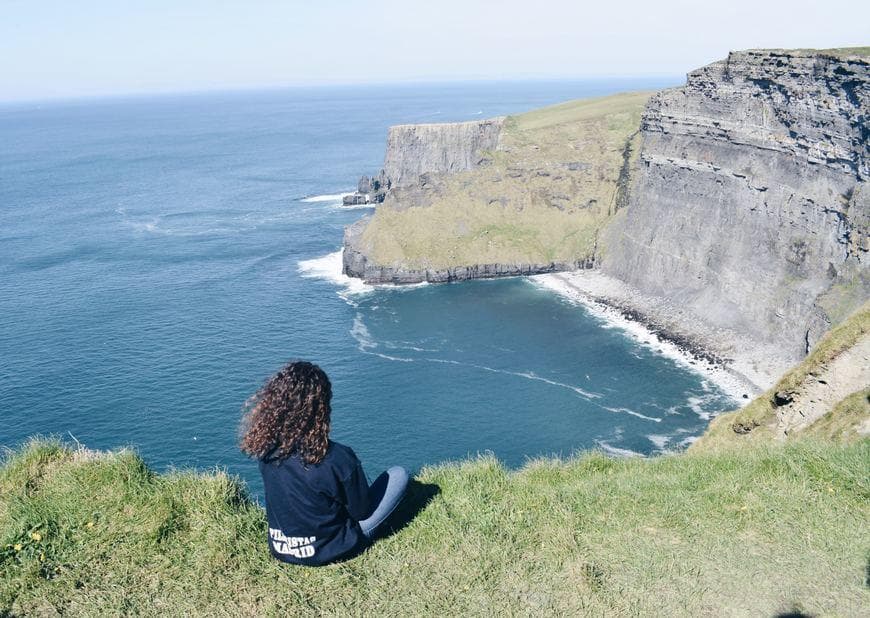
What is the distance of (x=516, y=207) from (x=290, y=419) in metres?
93.6

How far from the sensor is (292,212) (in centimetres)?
12606

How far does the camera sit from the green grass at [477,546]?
29.5 ft

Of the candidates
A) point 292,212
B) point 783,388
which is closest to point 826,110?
point 783,388

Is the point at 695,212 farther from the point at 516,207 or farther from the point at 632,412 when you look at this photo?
the point at 632,412

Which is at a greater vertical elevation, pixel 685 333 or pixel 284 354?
pixel 284 354

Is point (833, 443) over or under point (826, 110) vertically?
under

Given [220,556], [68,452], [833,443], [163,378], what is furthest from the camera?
[163,378]

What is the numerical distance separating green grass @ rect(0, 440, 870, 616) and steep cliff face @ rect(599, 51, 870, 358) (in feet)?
179

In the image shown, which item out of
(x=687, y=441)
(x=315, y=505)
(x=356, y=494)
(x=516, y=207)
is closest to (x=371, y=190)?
(x=516, y=207)

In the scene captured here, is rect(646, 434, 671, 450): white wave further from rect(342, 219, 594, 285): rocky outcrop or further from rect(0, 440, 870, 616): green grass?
rect(342, 219, 594, 285): rocky outcrop

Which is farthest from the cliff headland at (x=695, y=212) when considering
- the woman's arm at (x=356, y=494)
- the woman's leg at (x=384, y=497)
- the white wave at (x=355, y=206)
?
the woman's arm at (x=356, y=494)

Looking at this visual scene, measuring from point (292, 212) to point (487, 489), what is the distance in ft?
390

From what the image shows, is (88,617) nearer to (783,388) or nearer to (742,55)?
(783,388)

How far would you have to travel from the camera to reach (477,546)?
10117mm
